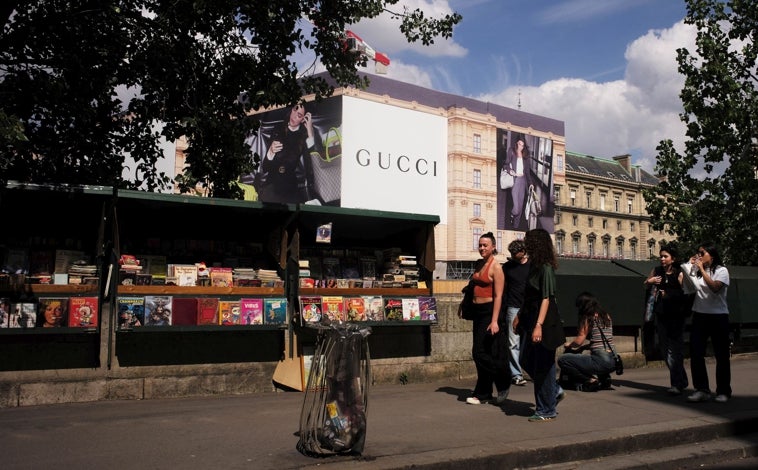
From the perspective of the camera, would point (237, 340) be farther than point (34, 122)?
No

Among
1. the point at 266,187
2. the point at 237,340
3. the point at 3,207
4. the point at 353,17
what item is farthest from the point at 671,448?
the point at 266,187

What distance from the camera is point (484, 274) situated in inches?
297

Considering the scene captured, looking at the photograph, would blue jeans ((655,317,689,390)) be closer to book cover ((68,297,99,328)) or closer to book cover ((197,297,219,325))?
book cover ((197,297,219,325))

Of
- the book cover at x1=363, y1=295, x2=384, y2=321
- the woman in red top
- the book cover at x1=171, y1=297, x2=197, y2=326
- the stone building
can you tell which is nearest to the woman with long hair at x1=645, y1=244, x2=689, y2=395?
the woman in red top

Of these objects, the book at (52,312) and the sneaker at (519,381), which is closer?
the book at (52,312)

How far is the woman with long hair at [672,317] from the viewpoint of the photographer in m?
8.37

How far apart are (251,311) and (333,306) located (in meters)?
1.05

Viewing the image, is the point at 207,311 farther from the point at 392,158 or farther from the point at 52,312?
the point at 392,158

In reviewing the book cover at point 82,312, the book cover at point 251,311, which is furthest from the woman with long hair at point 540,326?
the book cover at point 82,312

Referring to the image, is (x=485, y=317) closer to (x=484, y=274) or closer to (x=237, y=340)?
(x=484, y=274)

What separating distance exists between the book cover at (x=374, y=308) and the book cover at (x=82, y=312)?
3263mm

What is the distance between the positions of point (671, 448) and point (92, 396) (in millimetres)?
5706

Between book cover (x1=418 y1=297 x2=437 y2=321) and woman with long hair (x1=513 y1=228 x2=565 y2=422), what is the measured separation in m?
2.59

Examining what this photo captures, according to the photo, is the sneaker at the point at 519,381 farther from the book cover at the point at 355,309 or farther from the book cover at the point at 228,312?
the book cover at the point at 228,312
